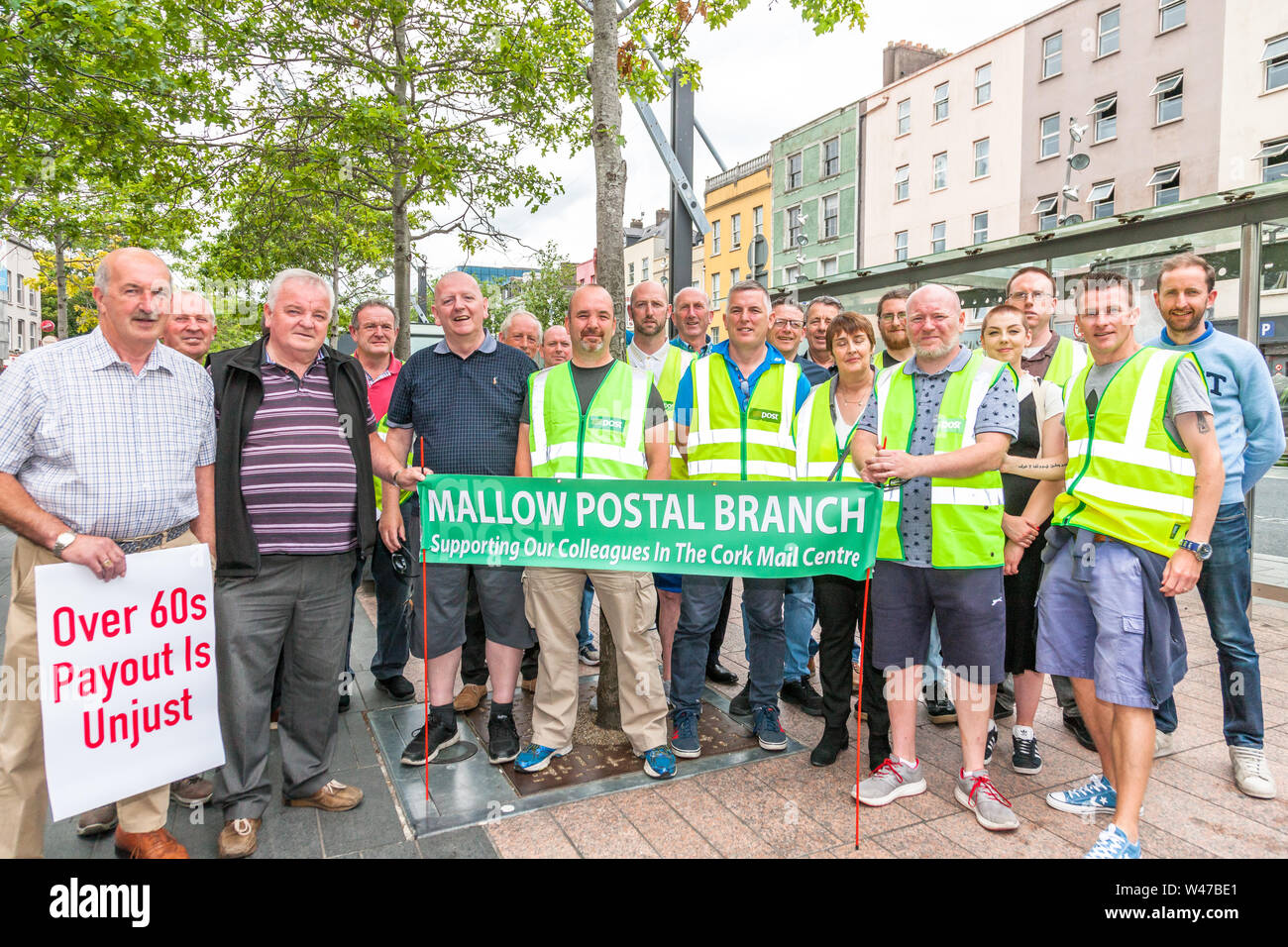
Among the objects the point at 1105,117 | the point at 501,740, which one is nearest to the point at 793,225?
the point at 1105,117

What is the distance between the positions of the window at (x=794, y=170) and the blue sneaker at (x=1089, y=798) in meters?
38.4

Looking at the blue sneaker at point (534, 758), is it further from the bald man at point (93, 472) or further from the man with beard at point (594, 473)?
the bald man at point (93, 472)

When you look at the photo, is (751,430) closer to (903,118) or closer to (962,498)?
(962,498)

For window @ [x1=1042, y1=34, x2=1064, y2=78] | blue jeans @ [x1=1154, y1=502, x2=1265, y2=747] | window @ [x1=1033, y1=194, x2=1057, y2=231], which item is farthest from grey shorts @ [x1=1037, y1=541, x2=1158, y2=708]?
window @ [x1=1042, y1=34, x2=1064, y2=78]

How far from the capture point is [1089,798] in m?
3.39

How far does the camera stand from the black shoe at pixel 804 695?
452cm

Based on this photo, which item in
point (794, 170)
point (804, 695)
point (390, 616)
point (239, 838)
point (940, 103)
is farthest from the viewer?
point (794, 170)

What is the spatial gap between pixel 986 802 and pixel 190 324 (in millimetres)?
4287

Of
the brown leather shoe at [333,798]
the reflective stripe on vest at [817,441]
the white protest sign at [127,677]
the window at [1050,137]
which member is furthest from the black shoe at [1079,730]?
the window at [1050,137]

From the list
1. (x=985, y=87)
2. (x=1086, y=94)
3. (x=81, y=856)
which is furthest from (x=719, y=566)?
(x=985, y=87)

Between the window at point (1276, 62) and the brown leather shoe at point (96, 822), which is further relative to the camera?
the window at point (1276, 62)

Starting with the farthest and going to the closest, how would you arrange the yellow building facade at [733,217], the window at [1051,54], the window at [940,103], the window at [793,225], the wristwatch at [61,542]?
the yellow building facade at [733,217] → the window at [793,225] → the window at [940,103] → the window at [1051,54] → the wristwatch at [61,542]

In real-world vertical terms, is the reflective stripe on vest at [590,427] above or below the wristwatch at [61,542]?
above

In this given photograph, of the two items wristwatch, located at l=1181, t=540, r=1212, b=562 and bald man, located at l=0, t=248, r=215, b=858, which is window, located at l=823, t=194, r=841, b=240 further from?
bald man, located at l=0, t=248, r=215, b=858
